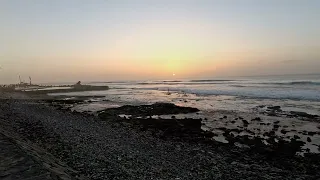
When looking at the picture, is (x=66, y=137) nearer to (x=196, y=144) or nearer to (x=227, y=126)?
(x=196, y=144)

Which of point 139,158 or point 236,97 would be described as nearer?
point 139,158

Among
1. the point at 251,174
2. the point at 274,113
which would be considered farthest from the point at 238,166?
the point at 274,113

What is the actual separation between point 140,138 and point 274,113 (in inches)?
697

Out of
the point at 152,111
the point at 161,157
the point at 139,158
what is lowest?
the point at 152,111

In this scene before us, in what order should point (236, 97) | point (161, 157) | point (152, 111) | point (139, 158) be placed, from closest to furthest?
point (139, 158), point (161, 157), point (152, 111), point (236, 97)

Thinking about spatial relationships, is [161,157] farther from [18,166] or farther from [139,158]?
[18,166]

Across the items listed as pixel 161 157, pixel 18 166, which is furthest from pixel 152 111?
pixel 18 166

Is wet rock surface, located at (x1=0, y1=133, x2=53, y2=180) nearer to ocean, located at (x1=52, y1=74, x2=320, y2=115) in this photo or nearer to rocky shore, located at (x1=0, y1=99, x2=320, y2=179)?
rocky shore, located at (x1=0, y1=99, x2=320, y2=179)

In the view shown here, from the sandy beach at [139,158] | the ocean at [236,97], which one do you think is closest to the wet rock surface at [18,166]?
the sandy beach at [139,158]

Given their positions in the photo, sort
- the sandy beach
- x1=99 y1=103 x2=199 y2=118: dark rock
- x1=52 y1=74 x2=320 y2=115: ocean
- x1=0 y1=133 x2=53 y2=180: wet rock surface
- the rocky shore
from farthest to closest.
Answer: x1=52 y1=74 x2=320 y2=115: ocean
x1=99 y1=103 x2=199 y2=118: dark rock
the rocky shore
the sandy beach
x1=0 y1=133 x2=53 y2=180: wet rock surface

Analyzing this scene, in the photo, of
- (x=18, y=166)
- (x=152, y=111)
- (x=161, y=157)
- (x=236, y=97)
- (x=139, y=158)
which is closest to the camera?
(x=18, y=166)

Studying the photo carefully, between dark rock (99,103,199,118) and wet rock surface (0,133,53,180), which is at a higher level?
wet rock surface (0,133,53,180)

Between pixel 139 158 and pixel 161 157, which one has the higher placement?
pixel 139 158

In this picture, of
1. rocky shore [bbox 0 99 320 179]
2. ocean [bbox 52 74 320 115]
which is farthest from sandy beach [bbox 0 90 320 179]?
ocean [bbox 52 74 320 115]
